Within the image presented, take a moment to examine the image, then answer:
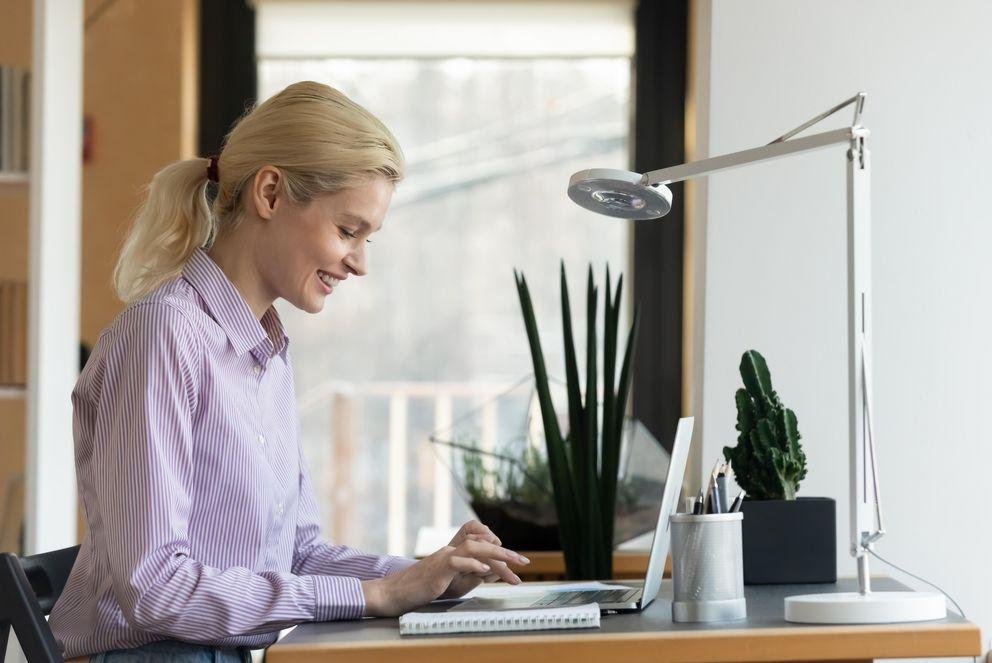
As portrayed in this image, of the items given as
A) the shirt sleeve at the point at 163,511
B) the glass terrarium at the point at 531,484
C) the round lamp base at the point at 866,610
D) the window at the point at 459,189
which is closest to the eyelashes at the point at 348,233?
the shirt sleeve at the point at 163,511

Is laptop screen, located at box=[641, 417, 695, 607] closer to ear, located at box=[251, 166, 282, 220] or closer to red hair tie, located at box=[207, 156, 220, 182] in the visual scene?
ear, located at box=[251, 166, 282, 220]

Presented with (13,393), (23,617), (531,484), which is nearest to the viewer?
(23,617)

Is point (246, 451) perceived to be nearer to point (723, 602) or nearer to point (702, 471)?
point (723, 602)

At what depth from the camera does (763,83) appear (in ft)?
7.56

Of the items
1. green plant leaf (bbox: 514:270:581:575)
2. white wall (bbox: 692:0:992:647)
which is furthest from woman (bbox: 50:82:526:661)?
white wall (bbox: 692:0:992:647)

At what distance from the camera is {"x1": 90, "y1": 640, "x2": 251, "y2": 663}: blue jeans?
4.90ft

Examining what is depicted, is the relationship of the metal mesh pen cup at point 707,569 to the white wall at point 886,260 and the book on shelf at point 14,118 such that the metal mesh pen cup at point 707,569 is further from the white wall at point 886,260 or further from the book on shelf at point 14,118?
the book on shelf at point 14,118

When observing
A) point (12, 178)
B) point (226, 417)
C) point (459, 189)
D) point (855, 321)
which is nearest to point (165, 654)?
point (226, 417)

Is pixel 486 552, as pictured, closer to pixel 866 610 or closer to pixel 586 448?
pixel 866 610

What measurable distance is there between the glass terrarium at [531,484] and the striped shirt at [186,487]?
1.05 m

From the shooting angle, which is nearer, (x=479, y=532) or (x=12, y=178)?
(x=479, y=532)

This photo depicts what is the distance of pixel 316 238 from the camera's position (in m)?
1.69

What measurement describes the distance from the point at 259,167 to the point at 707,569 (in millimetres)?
808

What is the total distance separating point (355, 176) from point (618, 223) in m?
3.17
